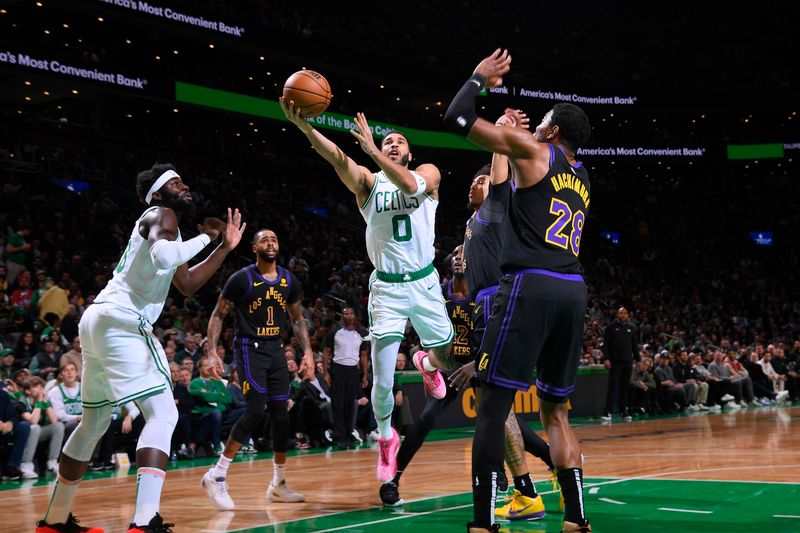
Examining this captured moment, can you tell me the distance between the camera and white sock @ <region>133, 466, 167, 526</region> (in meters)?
4.70

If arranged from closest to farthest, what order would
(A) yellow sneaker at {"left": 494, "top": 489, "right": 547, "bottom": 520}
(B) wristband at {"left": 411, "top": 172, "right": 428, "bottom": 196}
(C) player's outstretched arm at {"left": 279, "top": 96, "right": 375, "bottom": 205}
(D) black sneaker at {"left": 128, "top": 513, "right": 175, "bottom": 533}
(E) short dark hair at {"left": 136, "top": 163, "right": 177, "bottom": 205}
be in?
(D) black sneaker at {"left": 128, "top": 513, "right": 175, "bottom": 533} → (E) short dark hair at {"left": 136, "top": 163, "right": 177, "bottom": 205} → (A) yellow sneaker at {"left": 494, "top": 489, "right": 547, "bottom": 520} → (B) wristband at {"left": 411, "top": 172, "right": 428, "bottom": 196} → (C) player's outstretched arm at {"left": 279, "top": 96, "right": 375, "bottom": 205}

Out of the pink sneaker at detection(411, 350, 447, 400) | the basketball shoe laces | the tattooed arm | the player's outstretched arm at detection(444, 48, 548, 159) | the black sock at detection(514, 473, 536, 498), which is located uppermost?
the player's outstretched arm at detection(444, 48, 548, 159)

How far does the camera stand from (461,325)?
7.59 meters

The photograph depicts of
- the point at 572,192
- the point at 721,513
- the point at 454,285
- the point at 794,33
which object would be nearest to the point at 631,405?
the point at 454,285

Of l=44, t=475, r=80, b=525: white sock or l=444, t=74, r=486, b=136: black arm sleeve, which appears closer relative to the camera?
l=444, t=74, r=486, b=136: black arm sleeve

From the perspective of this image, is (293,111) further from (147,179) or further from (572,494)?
(572,494)

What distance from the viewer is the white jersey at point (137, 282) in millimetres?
5223

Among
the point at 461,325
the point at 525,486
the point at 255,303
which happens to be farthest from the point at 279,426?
the point at 525,486

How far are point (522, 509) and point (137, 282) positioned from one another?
9.88 ft

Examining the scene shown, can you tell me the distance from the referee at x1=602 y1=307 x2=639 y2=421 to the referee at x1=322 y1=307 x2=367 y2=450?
6.15 meters

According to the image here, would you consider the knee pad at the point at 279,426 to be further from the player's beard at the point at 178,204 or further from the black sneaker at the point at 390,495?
the player's beard at the point at 178,204

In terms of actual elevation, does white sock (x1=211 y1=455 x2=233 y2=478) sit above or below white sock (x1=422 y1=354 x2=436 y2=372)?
below

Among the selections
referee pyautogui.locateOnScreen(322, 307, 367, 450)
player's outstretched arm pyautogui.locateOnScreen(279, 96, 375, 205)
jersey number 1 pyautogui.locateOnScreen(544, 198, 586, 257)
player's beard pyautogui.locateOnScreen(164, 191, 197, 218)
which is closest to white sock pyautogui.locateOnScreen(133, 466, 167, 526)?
player's beard pyautogui.locateOnScreen(164, 191, 197, 218)

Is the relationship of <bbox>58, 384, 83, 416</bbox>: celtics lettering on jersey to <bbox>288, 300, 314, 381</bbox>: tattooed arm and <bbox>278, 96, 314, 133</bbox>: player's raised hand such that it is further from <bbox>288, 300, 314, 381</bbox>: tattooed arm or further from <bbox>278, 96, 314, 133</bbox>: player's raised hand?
<bbox>278, 96, 314, 133</bbox>: player's raised hand
